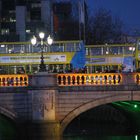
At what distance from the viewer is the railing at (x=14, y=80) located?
114 feet

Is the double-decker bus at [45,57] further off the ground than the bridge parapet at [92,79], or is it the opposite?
the double-decker bus at [45,57]

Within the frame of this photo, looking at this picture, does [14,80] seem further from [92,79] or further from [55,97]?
[92,79]

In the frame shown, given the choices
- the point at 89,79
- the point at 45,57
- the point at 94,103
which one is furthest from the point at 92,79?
the point at 45,57

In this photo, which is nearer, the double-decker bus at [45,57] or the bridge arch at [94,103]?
the bridge arch at [94,103]

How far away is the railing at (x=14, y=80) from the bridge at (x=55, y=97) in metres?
0.10

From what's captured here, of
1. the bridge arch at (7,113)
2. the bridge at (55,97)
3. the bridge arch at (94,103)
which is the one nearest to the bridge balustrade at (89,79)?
the bridge at (55,97)

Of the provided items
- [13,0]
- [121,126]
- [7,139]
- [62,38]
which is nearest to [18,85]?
[7,139]

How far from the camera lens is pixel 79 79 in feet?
114

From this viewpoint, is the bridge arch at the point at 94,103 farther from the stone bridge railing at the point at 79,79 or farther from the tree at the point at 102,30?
the tree at the point at 102,30

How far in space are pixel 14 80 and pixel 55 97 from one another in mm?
2398

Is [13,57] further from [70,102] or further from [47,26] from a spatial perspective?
[47,26]

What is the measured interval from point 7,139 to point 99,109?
16345 mm

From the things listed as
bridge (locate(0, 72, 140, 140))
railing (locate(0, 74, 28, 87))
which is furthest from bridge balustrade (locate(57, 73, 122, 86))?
railing (locate(0, 74, 28, 87))

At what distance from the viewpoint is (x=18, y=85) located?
115 feet
